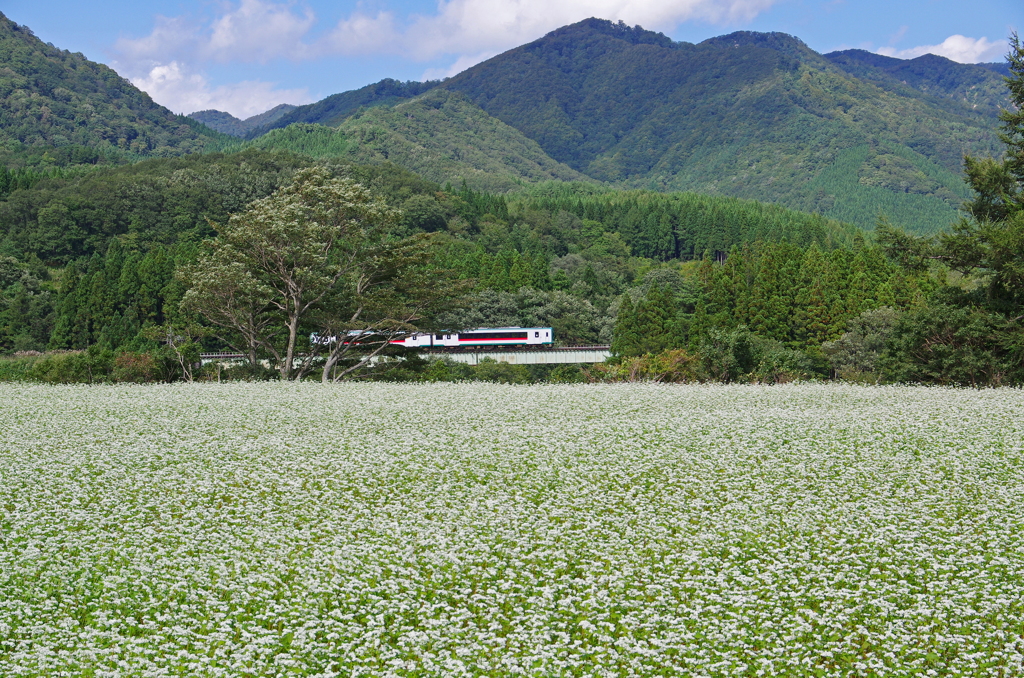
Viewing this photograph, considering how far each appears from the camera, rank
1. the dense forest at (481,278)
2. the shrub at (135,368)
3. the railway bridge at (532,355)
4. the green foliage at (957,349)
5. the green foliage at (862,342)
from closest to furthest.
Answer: the green foliage at (957,349) < the dense forest at (481,278) < the shrub at (135,368) < the green foliage at (862,342) < the railway bridge at (532,355)

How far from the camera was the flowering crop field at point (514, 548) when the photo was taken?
657 centimetres

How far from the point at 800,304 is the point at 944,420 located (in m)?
49.5

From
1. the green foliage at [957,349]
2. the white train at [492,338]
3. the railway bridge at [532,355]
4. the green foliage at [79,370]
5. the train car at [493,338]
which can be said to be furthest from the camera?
the train car at [493,338]

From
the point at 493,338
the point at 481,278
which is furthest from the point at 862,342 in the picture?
the point at 481,278

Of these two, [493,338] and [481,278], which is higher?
[481,278]

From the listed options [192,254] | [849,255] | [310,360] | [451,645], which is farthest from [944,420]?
[192,254]

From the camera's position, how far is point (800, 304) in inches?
2456

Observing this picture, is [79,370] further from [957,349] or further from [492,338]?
[492,338]

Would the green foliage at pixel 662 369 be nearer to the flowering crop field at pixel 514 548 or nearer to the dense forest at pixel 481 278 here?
the dense forest at pixel 481 278

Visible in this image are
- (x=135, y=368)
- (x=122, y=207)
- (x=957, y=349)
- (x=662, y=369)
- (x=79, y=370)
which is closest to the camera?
(x=957, y=349)

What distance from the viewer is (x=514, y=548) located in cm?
845

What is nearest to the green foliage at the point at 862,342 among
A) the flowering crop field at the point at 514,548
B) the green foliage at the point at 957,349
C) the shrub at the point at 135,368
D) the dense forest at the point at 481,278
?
the dense forest at the point at 481,278

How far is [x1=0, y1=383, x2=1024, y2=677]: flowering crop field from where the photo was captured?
657 centimetres

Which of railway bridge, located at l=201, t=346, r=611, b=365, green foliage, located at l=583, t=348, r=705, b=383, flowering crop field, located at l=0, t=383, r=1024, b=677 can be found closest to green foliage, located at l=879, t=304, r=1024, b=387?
green foliage, located at l=583, t=348, r=705, b=383
